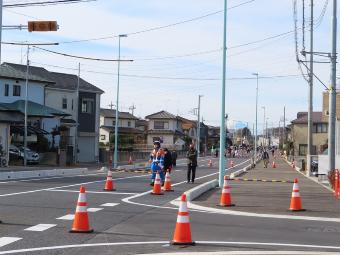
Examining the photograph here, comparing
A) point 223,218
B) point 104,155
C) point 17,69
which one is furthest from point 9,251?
point 104,155

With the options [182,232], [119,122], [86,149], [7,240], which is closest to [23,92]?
[86,149]

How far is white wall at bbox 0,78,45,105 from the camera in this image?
5125 centimetres

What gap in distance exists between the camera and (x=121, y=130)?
103 meters

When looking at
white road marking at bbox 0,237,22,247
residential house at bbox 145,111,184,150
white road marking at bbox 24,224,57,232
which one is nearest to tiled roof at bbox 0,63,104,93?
residential house at bbox 145,111,184,150

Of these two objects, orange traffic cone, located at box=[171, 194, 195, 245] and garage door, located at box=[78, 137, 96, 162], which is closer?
orange traffic cone, located at box=[171, 194, 195, 245]

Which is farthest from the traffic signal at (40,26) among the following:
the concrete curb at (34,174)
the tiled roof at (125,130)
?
the tiled roof at (125,130)

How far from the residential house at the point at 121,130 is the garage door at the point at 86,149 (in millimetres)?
23845

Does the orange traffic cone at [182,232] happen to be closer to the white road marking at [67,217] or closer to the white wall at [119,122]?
the white road marking at [67,217]

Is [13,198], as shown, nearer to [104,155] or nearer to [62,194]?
[62,194]

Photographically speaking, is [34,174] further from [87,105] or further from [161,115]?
[161,115]

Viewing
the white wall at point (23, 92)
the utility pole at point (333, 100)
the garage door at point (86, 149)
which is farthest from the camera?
the garage door at point (86, 149)

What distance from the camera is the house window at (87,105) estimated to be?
211ft

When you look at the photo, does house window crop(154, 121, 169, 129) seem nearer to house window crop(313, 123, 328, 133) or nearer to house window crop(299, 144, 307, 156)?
house window crop(299, 144, 307, 156)

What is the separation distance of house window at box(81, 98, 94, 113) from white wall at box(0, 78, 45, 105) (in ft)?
28.7
